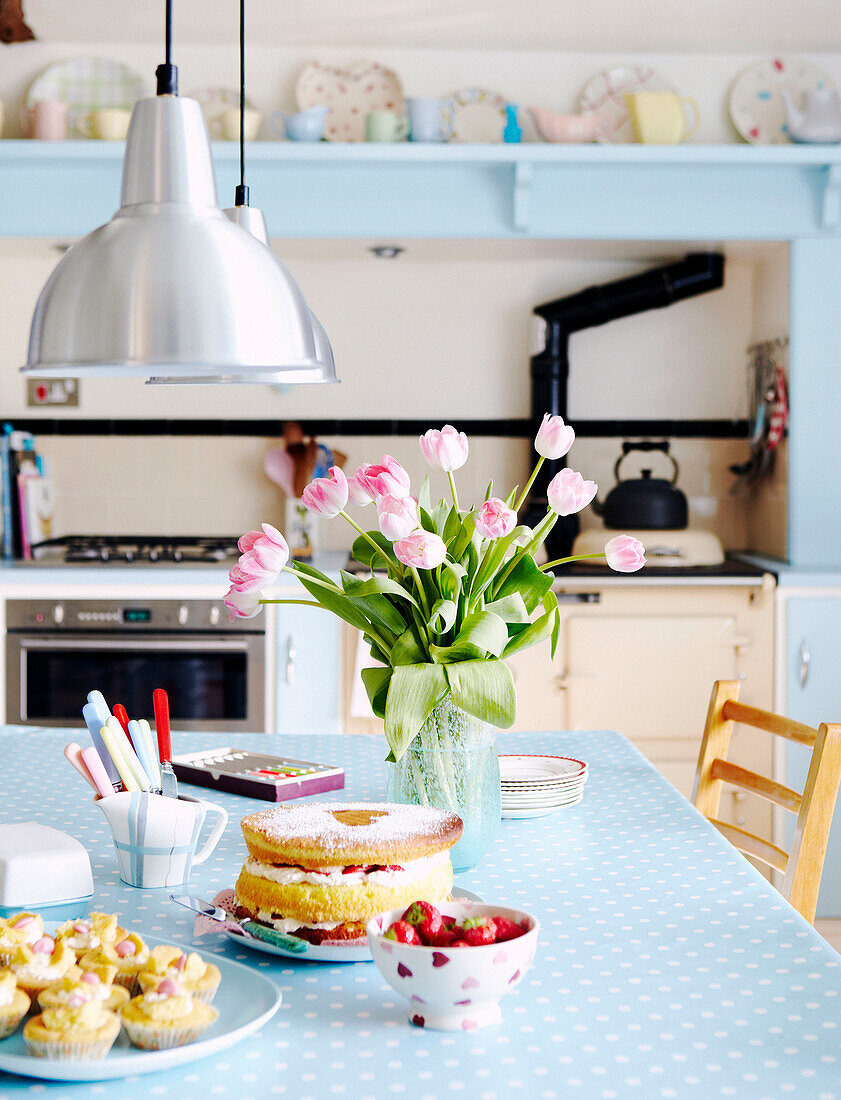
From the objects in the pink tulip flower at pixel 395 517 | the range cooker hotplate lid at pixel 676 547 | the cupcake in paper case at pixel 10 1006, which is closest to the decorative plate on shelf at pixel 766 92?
the range cooker hotplate lid at pixel 676 547

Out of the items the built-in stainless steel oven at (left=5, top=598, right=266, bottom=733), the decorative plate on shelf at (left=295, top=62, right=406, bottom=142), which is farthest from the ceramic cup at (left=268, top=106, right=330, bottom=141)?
the built-in stainless steel oven at (left=5, top=598, right=266, bottom=733)

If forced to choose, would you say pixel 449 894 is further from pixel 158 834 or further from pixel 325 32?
pixel 325 32

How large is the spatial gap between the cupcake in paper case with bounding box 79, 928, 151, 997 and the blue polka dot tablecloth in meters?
0.08

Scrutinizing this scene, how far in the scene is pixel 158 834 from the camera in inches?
47.9

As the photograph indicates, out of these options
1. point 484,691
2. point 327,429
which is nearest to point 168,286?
point 484,691

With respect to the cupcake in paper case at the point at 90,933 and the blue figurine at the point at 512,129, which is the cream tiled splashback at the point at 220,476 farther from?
the cupcake in paper case at the point at 90,933

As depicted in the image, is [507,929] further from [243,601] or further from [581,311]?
[581,311]

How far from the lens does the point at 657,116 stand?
336 centimetres

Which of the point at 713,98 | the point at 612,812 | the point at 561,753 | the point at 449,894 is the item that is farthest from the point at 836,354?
the point at 449,894

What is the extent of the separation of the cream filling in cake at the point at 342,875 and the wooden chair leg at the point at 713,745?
89 cm

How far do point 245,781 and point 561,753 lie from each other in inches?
21.4

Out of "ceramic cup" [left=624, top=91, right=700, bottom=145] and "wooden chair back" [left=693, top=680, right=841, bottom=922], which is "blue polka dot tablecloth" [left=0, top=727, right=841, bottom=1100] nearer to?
"wooden chair back" [left=693, top=680, right=841, bottom=922]

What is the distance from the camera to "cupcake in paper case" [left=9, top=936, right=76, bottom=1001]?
0.87 meters

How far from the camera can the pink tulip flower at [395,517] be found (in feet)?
3.99
